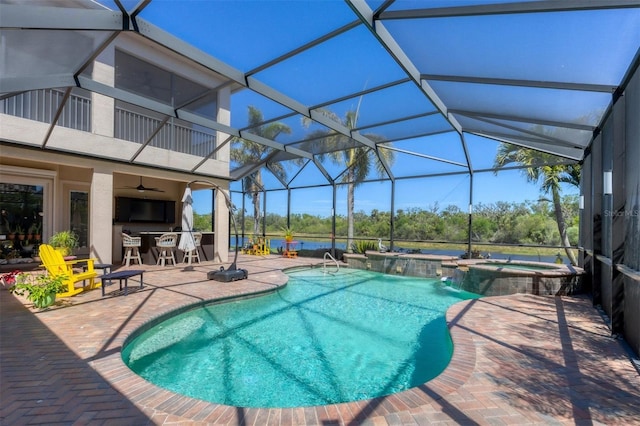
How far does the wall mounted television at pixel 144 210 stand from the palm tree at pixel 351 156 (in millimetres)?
6555

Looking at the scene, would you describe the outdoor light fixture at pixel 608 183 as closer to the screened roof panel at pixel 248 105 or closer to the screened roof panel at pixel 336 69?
the screened roof panel at pixel 336 69

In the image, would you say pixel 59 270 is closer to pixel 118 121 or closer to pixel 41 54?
pixel 41 54

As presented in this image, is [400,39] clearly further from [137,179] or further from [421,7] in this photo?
[137,179]

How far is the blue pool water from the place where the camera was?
3.42 meters

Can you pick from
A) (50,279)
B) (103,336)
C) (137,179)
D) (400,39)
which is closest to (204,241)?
(137,179)

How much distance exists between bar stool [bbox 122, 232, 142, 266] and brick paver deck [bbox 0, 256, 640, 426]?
14.7ft

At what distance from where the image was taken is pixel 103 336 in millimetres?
3756

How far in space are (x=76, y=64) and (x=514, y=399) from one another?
7.65m

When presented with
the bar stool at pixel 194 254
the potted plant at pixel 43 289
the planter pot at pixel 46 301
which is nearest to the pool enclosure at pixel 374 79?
the bar stool at pixel 194 254

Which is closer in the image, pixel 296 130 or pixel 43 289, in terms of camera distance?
pixel 43 289

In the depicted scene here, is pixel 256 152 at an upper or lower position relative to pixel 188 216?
upper

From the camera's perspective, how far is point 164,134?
1039cm

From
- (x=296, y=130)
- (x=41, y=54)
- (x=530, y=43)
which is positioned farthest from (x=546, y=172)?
(x=41, y=54)

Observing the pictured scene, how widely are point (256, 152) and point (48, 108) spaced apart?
310 inches
